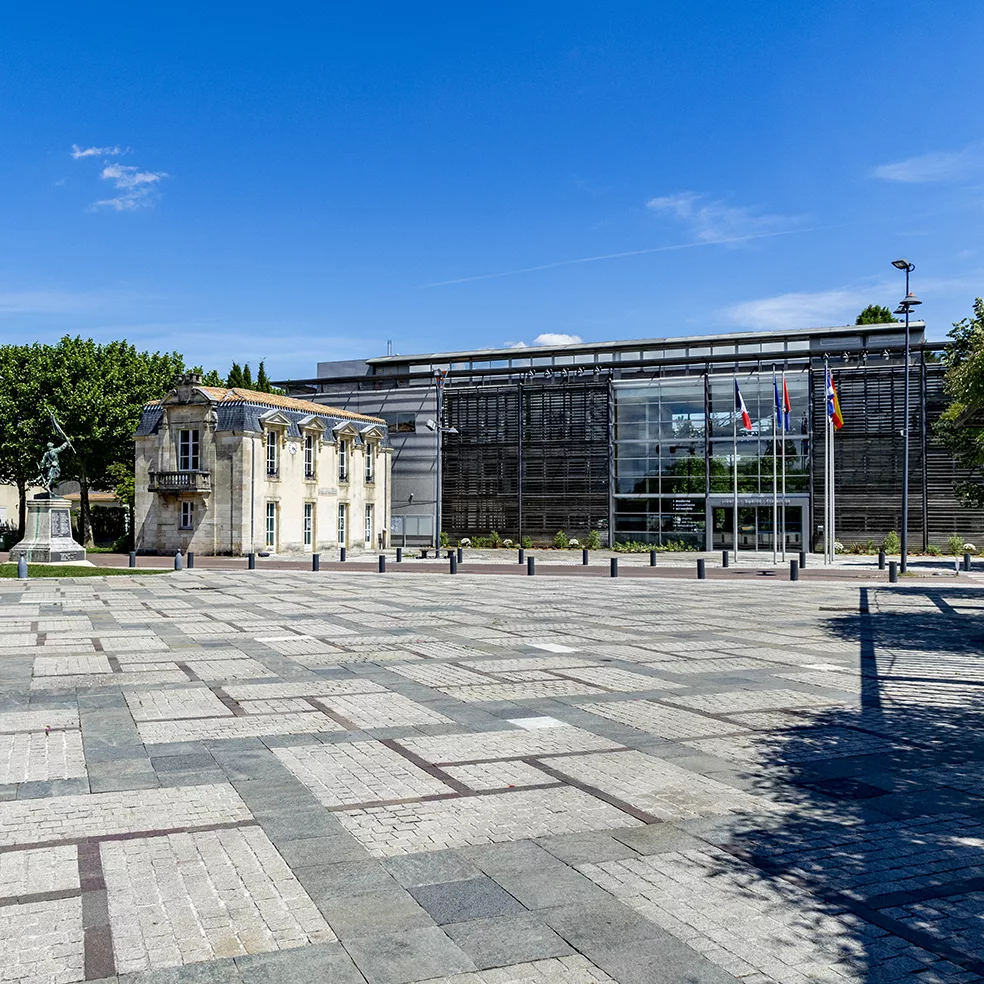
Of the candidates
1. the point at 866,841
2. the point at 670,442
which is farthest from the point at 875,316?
the point at 866,841

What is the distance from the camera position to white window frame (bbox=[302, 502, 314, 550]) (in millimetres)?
53594

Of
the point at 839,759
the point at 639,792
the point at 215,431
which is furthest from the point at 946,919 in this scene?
the point at 215,431

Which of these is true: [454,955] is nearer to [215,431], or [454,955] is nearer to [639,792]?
[639,792]

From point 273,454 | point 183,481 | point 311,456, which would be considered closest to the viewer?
point 183,481

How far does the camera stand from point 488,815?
6.90 metres

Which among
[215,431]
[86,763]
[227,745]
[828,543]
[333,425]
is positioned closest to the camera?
[86,763]

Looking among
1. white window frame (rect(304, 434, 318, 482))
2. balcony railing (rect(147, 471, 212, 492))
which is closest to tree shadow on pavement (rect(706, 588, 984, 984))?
balcony railing (rect(147, 471, 212, 492))

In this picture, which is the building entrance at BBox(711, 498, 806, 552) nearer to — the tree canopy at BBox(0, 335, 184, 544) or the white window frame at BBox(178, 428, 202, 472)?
the white window frame at BBox(178, 428, 202, 472)

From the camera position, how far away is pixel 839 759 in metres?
8.57

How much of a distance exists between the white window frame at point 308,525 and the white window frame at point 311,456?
1.57 metres

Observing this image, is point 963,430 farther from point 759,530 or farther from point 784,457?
point 759,530

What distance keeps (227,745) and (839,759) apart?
5630 mm

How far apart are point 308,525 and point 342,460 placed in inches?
198

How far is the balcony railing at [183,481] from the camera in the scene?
4947cm
